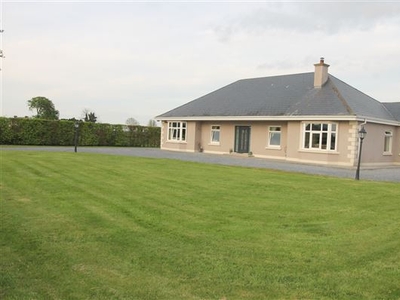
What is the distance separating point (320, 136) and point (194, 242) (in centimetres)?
1695

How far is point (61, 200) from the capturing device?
26.0ft

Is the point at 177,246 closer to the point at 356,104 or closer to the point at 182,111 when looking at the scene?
the point at 356,104

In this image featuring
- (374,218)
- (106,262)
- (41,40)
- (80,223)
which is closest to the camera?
(106,262)

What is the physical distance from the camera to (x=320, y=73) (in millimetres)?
23969

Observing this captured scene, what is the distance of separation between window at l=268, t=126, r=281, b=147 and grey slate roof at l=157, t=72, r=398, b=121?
108 centimetres

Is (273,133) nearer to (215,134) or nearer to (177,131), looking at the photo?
(215,134)

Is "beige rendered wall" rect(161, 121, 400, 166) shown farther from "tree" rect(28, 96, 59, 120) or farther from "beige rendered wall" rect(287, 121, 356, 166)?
"tree" rect(28, 96, 59, 120)

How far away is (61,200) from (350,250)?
5.52 metres

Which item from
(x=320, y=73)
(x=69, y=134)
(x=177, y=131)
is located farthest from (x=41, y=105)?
(x=320, y=73)

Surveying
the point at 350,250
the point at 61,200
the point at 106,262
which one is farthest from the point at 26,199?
the point at 350,250

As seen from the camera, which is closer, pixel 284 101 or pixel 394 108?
pixel 284 101

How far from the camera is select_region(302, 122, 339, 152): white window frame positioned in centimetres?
2050

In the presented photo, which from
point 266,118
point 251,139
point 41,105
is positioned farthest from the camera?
point 41,105

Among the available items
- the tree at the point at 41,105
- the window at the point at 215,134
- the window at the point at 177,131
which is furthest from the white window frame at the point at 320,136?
the tree at the point at 41,105
